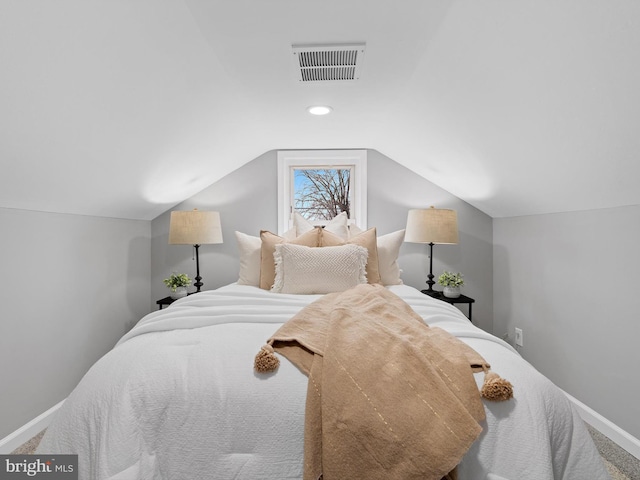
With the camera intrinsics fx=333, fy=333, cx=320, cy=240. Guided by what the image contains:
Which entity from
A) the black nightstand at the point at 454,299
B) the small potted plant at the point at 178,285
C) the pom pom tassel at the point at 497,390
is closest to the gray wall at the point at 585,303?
the black nightstand at the point at 454,299

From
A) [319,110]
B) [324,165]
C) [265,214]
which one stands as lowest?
[265,214]

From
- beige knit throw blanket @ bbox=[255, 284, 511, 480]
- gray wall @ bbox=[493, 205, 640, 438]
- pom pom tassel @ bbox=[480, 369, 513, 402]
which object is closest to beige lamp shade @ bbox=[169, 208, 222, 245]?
beige knit throw blanket @ bbox=[255, 284, 511, 480]

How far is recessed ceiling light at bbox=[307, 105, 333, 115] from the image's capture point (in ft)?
8.27

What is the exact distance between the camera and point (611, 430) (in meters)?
1.89

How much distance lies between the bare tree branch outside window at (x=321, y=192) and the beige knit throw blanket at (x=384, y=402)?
8.31 feet

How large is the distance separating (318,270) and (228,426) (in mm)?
1275

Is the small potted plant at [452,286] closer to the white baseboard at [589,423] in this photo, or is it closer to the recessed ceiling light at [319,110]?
the white baseboard at [589,423]

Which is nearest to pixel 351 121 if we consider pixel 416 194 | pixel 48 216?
pixel 416 194

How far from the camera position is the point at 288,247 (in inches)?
90.0

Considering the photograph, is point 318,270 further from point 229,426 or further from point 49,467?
point 49,467

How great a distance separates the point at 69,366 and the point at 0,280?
836 mm

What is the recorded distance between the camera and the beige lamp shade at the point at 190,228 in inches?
115

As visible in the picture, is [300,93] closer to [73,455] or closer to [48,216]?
[48,216]

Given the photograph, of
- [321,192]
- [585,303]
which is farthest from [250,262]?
[585,303]
